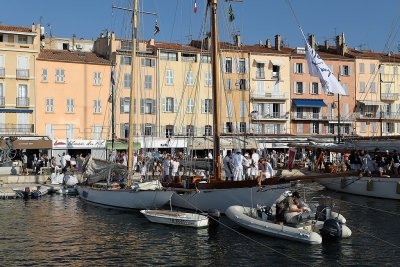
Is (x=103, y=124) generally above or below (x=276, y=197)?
above

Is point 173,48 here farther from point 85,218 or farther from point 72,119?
point 85,218

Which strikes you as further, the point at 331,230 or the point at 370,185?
the point at 370,185

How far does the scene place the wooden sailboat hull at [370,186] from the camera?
35131 millimetres

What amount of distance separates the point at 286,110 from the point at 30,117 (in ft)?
103

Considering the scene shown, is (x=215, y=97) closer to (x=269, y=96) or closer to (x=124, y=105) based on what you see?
(x=124, y=105)

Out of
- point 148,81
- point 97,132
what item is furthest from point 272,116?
point 97,132

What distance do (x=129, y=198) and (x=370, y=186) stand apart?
607 inches

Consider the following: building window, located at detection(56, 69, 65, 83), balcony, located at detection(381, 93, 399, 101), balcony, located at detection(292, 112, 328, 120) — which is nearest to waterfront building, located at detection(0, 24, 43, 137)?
building window, located at detection(56, 69, 65, 83)

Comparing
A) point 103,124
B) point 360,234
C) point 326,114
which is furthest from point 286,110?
point 360,234

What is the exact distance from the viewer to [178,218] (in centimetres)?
2548

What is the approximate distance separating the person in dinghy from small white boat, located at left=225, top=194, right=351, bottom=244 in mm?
119

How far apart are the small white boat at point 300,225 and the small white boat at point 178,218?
124cm

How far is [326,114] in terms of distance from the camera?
251 feet

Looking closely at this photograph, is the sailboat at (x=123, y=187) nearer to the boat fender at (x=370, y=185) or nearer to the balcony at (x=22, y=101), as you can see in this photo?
the boat fender at (x=370, y=185)
